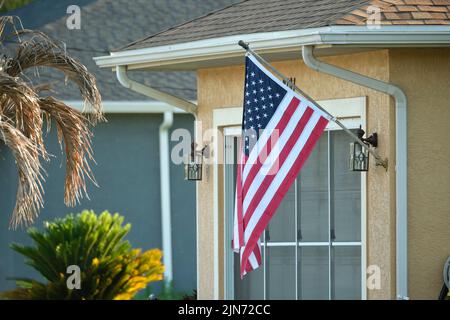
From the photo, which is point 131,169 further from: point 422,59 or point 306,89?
point 422,59

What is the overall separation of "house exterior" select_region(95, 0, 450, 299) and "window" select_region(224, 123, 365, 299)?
0.04 feet

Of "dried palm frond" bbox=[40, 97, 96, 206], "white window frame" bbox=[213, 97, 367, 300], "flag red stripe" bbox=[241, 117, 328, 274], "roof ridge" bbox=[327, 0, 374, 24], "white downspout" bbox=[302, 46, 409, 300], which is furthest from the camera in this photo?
"dried palm frond" bbox=[40, 97, 96, 206]

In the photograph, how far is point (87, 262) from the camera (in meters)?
13.3

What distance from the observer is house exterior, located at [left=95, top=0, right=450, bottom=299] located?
338 inches

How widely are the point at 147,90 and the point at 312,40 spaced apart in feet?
9.55

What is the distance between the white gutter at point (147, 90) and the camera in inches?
416

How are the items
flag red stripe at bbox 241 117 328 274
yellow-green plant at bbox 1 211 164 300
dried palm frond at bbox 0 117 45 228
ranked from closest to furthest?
flag red stripe at bbox 241 117 328 274 < dried palm frond at bbox 0 117 45 228 < yellow-green plant at bbox 1 211 164 300

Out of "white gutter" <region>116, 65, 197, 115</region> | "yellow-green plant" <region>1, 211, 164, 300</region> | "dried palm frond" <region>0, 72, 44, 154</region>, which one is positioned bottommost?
"yellow-green plant" <region>1, 211, 164, 300</region>

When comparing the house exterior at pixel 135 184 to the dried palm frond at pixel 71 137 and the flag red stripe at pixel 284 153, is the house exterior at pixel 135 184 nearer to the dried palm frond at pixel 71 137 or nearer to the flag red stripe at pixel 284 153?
the dried palm frond at pixel 71 137

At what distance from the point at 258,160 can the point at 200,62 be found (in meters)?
2.47

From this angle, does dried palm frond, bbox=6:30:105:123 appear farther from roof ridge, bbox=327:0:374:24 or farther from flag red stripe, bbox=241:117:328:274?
roof ridge, bbox=327:0:374:24

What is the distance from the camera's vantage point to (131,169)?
15836mm

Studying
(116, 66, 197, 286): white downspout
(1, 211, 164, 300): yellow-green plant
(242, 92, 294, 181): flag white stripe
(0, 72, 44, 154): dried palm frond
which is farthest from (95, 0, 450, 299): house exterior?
(116, 66, 197, 286): white downspout

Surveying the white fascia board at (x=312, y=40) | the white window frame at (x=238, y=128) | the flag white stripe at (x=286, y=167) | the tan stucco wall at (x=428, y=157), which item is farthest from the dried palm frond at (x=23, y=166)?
the tan stucco wall at (x=428, y=157)
